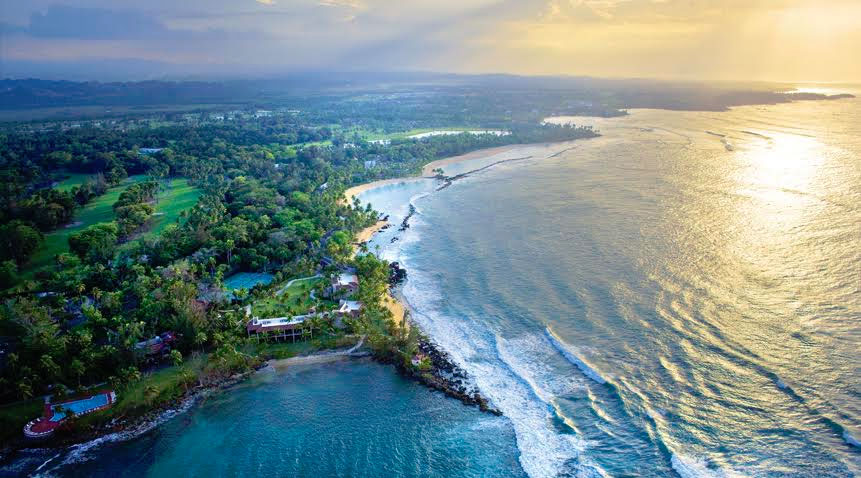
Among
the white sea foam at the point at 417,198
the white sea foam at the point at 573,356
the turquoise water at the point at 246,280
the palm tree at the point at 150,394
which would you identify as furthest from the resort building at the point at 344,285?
the white sea foam at the point at 417,198

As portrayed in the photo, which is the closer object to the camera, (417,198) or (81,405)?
(81,405)

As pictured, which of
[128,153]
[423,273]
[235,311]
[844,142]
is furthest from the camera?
[128,153]

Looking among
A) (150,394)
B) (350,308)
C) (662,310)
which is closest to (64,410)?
(150,394)

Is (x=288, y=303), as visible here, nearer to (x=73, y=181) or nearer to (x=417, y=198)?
(x=417, y=198)

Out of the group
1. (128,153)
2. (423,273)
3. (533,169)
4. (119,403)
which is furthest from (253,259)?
(128,153)

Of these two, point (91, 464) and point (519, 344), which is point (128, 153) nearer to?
point (91, 464)

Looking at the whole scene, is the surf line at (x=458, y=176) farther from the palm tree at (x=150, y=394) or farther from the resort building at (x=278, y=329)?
the palm tree at (x=150, y=394)

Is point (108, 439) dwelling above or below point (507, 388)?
below
